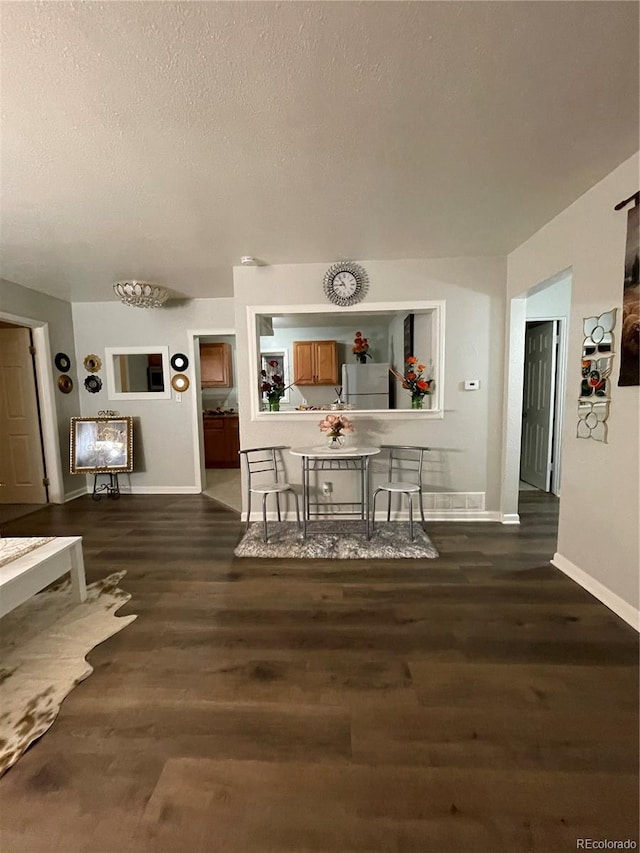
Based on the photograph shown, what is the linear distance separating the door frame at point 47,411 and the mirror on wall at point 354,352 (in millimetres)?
2595

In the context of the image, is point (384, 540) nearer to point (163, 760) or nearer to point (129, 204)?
point (163, 760)

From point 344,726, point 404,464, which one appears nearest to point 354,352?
point 404,464

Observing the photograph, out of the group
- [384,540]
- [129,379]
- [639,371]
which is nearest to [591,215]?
[639,371]

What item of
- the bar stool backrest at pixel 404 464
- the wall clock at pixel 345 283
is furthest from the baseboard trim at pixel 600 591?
the wall clock at pixel 345 283

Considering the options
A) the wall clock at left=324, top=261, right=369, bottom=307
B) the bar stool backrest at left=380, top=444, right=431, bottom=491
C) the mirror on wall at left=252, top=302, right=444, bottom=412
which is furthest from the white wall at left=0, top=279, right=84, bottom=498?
the bar stool backrest at left=380, top=444, right=431, bottom=491

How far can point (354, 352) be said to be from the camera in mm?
5047

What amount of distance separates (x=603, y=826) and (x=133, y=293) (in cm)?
461

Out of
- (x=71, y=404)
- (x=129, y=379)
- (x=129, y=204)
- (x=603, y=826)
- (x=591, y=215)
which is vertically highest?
(x=129, y=204)

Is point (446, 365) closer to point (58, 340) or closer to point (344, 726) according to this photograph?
point (344, 726)

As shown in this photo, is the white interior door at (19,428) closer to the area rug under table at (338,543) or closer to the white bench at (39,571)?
the white bench at (39,571)

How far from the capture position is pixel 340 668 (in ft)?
5.22

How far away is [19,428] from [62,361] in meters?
0.97

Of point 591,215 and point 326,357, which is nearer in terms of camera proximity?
point 591,215

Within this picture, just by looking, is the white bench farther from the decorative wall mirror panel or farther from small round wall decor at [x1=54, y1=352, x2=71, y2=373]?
Answer: the decorative wall mirror panel
